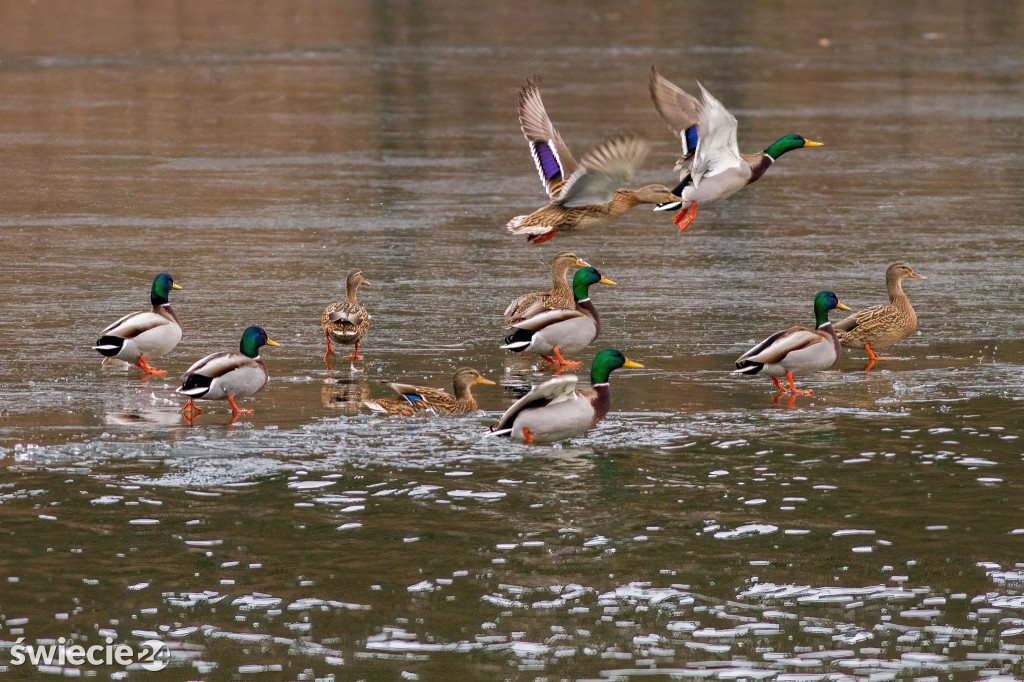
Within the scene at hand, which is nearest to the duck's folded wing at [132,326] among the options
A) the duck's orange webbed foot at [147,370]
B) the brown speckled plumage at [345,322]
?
the duck's orange webbed foot at [147,370]

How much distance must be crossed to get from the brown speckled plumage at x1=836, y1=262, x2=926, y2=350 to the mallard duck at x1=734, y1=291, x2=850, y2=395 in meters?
0.78

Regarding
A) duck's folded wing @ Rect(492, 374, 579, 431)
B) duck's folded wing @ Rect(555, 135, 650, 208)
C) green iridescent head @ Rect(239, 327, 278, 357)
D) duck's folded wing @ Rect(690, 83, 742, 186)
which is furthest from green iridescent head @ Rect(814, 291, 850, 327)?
green iridescent head @ Rect(239, 327, 278, 357)

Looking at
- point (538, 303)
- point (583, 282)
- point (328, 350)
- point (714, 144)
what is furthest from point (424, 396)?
point (714, 144)

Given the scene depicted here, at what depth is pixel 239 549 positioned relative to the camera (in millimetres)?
7023

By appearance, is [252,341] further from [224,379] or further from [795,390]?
[795,390]

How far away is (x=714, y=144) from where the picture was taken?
12.4 meters

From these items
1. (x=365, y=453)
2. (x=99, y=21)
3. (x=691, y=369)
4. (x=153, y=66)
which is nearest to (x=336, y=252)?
(x=691, y=369)

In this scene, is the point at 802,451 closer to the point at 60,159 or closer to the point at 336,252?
the point at 336,252

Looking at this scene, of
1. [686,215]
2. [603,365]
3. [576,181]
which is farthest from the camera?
[686,215]

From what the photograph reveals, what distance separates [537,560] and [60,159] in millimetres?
15066

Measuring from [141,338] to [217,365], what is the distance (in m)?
1.38

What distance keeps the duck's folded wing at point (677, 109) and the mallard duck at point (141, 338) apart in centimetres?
434

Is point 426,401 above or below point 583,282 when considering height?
below

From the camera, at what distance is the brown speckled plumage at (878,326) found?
1123cm
